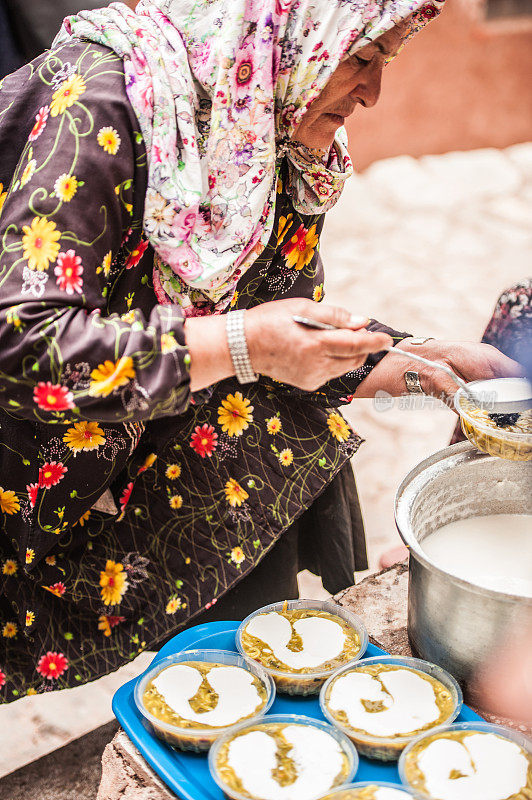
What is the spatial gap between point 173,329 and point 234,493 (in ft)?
2.04

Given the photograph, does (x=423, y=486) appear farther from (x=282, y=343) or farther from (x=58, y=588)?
(x=58, y=588)

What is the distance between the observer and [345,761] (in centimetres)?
125

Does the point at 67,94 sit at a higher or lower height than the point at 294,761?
higher

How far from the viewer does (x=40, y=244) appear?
4.09 feet

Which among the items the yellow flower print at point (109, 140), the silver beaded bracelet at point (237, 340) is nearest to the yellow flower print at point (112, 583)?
the silver beaded bracelet at point (237, 340)

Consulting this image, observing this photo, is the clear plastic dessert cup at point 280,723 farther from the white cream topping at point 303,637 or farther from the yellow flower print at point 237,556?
the yellow flower print at point 237,556

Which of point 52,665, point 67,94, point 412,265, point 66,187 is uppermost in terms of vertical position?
point 67,94

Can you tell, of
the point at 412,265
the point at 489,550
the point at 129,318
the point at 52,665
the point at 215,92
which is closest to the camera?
the point at 129,318

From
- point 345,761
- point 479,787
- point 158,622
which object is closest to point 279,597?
point 158,622

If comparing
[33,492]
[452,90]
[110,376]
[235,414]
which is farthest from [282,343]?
[452,90]

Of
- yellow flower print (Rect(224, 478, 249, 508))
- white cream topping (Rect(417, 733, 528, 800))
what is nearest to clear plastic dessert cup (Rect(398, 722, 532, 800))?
white cream topping (Rect(417, 733, 528, 800))

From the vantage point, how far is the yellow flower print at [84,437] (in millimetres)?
1541

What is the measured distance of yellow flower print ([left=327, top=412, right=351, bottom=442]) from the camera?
6.20 feet

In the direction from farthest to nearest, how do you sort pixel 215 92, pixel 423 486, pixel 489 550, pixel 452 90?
pixel 452 90
pixel 489 550
pixel 423 486
pixel 215 92
